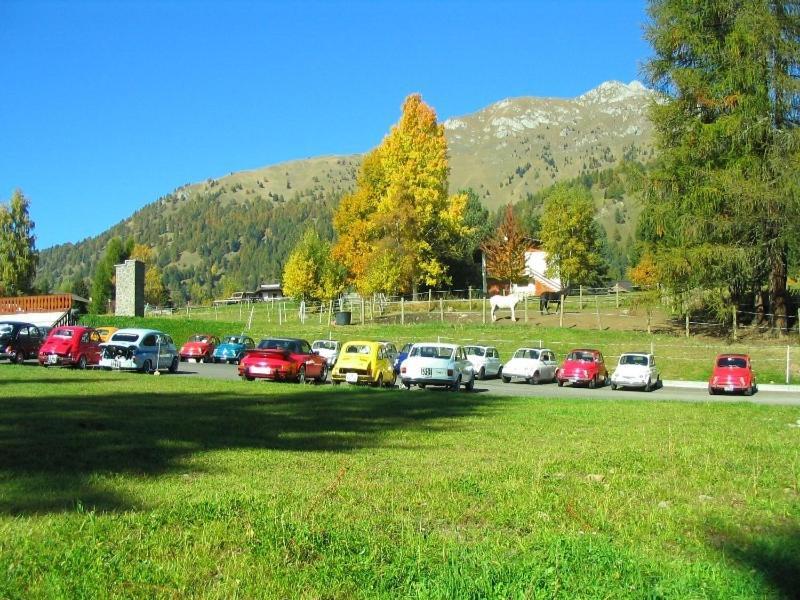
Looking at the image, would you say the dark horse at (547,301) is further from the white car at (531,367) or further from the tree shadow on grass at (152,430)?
the tree shadow on grass at (152,430)

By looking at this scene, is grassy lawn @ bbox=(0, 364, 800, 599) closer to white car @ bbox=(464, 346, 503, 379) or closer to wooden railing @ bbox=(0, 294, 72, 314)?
white car @ bbox=(464, 346, 503, 379)

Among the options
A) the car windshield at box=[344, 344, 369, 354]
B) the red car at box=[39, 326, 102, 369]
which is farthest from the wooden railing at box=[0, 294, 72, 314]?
the car windshield at box=[344, 344, 369, 354]

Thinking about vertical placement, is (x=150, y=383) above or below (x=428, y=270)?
below

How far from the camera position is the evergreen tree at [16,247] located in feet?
270

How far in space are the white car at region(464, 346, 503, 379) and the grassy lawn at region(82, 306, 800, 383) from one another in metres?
4.92

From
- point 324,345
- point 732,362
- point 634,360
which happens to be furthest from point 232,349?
point 732,362

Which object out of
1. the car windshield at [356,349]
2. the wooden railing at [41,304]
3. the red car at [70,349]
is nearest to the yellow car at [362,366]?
the car windshield at [356,349]

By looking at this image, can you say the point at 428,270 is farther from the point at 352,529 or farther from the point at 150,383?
the point at 352,529

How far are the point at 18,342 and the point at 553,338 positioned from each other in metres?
28.2

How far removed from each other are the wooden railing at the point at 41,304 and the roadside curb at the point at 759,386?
140 feet

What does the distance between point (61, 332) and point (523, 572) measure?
104ft

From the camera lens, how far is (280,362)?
90.7ft

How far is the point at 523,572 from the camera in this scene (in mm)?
5547

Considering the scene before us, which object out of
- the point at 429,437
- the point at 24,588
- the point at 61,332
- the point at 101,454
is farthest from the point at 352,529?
the point at 61,332
